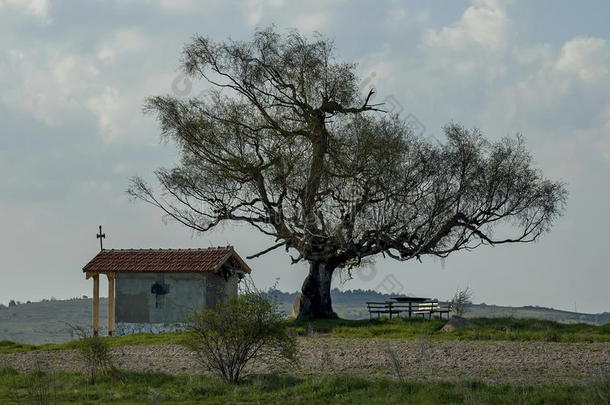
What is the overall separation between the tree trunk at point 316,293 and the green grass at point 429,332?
346 cm

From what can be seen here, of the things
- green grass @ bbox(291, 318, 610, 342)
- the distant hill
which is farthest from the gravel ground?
the distant hill

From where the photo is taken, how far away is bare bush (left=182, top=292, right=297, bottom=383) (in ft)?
66.2

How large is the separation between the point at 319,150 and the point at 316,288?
714 cm

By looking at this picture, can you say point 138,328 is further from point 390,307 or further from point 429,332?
point 429,332

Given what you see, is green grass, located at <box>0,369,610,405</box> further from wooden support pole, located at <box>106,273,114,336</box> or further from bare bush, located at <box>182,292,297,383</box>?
wooden support pole, located at <box>106,273,114,336</box>

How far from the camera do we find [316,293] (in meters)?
42.4

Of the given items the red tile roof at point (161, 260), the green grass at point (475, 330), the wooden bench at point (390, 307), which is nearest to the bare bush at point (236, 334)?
the green grass at point (475, 330)

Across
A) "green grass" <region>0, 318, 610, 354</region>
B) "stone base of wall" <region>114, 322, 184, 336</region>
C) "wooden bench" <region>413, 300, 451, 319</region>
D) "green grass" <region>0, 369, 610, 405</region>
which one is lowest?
"green grass" <region>0, 369, 610, 405</region>

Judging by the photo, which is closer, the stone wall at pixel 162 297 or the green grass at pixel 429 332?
the green grass at pixel 429 332

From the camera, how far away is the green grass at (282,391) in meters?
16.2

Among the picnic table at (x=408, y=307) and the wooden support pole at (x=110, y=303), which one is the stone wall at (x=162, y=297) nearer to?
the wooden support pole at (x=110, y=303)

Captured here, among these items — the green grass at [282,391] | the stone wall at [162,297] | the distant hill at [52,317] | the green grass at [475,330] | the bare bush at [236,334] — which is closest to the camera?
the green grass at [282,391]

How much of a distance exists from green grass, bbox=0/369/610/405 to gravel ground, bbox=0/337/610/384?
1268 mm

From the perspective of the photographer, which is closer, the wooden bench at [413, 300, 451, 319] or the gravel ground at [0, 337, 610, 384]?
the gravel ground at [0, 337, 610, 384]
